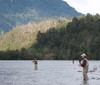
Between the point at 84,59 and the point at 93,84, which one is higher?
the point at 84,59

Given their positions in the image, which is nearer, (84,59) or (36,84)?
(36,84)

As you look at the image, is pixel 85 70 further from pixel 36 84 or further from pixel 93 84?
pixel 36 84

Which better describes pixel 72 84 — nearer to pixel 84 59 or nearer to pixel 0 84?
pixel 84 59

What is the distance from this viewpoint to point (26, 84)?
48.5 meters

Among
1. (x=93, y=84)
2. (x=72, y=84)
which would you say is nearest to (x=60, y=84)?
(x=72, y=84)

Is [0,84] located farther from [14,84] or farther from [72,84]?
[72,84]

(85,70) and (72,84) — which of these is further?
(85,70)

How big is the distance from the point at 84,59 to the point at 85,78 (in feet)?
12.4

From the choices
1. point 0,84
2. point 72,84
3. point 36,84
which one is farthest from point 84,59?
point 0,84

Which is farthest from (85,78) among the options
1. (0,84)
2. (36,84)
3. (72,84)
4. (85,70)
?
(0,84)

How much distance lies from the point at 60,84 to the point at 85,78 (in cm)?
663

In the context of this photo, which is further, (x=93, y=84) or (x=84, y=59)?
(x=84, y=59)

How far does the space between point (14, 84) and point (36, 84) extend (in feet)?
10.8

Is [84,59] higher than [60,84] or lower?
higher
